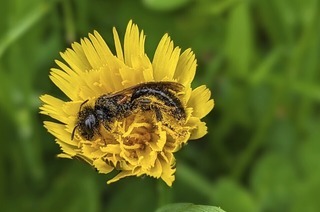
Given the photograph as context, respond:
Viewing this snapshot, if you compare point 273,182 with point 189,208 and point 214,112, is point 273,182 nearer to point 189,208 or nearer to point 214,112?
point 214,112

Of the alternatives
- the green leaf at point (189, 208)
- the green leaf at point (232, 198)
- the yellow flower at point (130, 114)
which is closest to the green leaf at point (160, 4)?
the green leaf at point (232, 198)

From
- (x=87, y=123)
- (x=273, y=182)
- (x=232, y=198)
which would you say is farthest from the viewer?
(x=273, y=182)

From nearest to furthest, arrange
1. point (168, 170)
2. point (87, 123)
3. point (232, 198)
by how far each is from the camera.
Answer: point (168, 170)
point (87, 123)
point (232, 198)

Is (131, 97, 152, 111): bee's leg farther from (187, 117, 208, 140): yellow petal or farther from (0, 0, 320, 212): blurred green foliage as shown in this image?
(0, 0, 320, 212): blurred green foliage

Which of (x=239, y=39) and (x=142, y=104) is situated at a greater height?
(x=239, y=39)

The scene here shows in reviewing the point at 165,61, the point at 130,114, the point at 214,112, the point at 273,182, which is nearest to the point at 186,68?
the point at 165,61

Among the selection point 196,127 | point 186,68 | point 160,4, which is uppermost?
point 160,4

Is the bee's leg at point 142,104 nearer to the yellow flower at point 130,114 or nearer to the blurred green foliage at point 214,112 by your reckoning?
the yellow flower at point 130,114

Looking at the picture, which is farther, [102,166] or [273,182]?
[273,182]
